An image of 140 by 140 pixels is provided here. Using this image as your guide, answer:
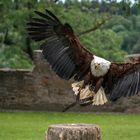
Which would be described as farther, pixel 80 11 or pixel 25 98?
pixel 80 11

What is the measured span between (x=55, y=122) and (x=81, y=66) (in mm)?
8015

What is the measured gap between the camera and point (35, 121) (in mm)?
15180

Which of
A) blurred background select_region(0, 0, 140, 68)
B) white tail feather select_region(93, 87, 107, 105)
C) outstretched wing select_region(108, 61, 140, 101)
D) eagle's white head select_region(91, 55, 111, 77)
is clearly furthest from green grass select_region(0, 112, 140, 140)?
eagle's white head select_region(91, 55, 111, 77)

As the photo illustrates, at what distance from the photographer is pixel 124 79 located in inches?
275

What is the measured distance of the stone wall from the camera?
1798 centimetres

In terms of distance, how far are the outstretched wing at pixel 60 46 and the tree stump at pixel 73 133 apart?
50.1 inches

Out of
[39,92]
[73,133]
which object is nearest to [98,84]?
[73,133]

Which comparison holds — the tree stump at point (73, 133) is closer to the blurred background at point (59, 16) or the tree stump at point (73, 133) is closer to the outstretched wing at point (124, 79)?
the outstretched wing at point (124, 79)

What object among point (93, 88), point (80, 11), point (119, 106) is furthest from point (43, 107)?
point (93, 88)

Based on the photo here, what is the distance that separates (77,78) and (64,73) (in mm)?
219

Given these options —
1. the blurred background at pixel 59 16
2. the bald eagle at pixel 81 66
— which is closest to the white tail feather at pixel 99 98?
the bald eagle at pixel 81 66

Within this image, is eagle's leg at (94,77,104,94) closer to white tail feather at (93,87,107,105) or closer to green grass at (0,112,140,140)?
white tail feather at (93,87,107,105)

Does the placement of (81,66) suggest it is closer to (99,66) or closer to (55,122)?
(99,66)

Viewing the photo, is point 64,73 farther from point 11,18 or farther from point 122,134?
point 11,18
